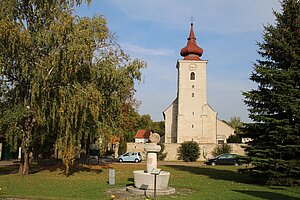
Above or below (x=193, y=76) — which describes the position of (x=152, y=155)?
below

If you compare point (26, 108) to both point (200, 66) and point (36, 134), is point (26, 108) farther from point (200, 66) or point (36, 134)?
point (200, 66)

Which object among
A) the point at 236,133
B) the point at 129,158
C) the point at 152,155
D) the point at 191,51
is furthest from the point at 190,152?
the point at 152,155

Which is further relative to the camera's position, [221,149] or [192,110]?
[192,110]

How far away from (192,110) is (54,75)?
3556 cm

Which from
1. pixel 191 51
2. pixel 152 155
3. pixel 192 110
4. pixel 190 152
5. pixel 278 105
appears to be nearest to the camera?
pixel 152 155

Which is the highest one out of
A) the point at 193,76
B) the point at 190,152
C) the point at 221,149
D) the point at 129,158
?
the point at 193,76

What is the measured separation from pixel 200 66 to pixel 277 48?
35522 mm

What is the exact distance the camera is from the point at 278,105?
56.1 ft

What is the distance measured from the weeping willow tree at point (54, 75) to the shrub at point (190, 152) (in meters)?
25.0

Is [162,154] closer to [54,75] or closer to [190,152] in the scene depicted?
[190,152]

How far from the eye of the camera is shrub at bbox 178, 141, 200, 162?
143ft

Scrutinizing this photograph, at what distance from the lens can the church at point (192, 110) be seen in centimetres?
5106

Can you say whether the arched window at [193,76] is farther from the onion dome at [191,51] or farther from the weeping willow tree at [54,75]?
the weeping willow tree at [54,75]

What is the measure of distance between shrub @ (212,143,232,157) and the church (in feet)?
20.6
